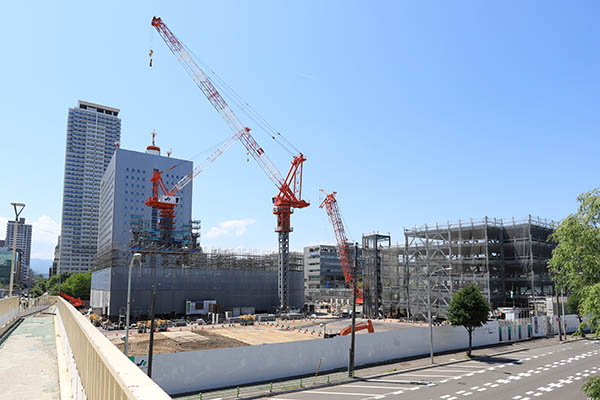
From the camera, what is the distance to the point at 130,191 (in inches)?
6334

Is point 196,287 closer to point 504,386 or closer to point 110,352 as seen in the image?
point 504,386

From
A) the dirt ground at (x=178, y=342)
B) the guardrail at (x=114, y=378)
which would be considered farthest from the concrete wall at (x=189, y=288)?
the guardrail at (x=114, y=378)

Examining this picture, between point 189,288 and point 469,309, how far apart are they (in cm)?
5649

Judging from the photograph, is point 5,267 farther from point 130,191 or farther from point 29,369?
point 29,369

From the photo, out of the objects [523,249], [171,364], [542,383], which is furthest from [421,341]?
[523,249]

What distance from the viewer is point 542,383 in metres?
28.8

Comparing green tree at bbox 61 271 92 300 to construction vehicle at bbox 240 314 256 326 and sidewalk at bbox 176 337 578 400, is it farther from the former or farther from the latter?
sidewalk at bbox 176 337 578 400

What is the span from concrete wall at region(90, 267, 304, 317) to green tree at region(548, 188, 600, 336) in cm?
6329

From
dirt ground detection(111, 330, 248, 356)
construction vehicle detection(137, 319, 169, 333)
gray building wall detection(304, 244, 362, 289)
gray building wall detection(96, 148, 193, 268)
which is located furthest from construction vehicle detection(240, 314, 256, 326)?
gray building wall detection(96, 148, 193, 268)

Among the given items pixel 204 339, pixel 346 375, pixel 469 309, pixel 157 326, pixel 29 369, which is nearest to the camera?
pixel 29 369

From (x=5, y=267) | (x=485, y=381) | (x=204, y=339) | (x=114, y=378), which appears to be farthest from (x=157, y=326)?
(x=5, y=267)

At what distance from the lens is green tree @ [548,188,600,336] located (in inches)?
593

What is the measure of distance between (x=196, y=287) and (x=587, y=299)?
76.9m

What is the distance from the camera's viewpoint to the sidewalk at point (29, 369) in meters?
7.82
